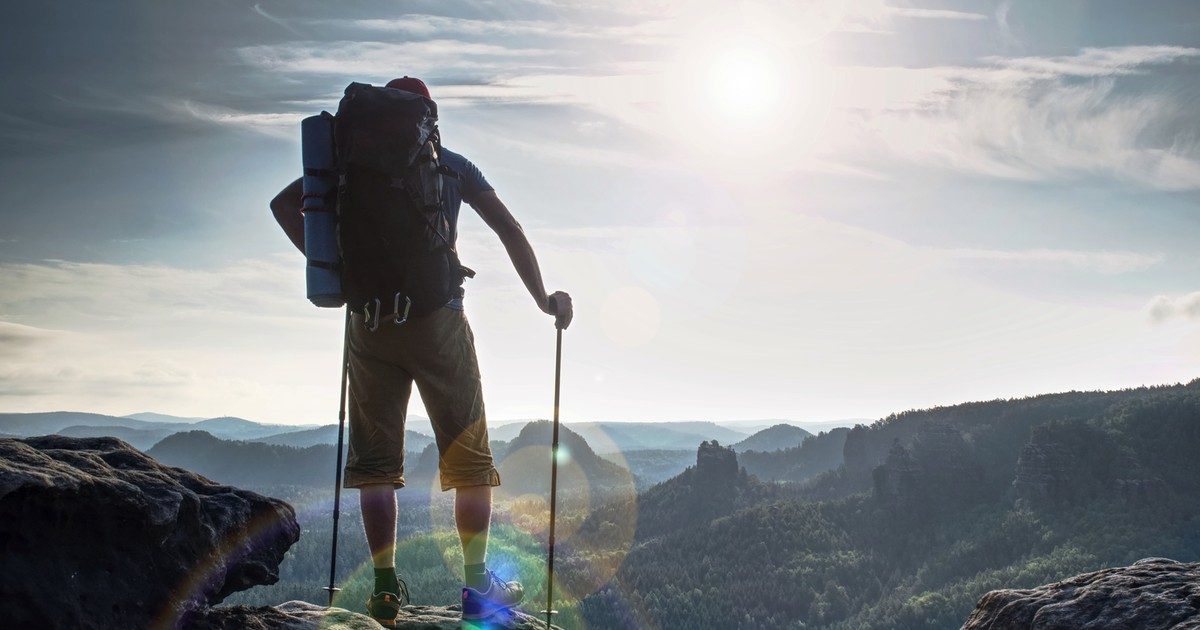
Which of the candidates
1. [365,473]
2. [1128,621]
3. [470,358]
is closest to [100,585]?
[365,473]

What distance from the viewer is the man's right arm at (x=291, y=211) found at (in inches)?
309

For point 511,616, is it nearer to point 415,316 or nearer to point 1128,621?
point 415,316

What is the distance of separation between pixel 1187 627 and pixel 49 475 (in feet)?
25.3

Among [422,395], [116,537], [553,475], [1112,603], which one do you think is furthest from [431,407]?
[1112,603]

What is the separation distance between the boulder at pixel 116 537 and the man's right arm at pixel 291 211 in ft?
7.96

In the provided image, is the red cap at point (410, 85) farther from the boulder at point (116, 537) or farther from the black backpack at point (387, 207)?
the boulder at point (116, 537)

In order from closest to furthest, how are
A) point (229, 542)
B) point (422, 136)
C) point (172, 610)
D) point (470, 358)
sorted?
point (172, 610) < point (229, 542) < point (422, 136) < point (470, 358)

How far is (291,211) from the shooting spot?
7871 mm

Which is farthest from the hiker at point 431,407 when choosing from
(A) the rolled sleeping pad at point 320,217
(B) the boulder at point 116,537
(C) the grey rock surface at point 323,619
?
(B) the boulder at point 116,537

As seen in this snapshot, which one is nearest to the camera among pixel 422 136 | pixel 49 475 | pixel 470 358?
pixel 49 475

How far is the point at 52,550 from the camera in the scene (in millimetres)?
5316

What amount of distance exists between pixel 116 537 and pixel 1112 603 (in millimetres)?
7549

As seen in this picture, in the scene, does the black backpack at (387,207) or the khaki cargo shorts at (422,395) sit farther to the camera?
the khaki cargo shorts at (422,395)

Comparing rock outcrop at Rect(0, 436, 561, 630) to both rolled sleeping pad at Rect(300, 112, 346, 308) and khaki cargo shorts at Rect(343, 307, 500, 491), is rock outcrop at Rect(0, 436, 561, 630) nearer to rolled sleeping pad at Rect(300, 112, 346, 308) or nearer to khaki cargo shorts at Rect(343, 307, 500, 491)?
khaki cargo shorts at Rect(343, 307, 500, 491)
